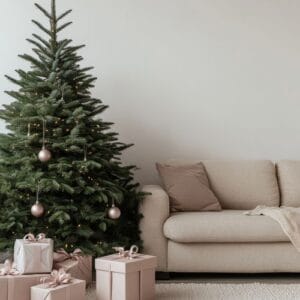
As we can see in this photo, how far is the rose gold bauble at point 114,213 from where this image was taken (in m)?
3.23

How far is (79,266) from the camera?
9.93 feet

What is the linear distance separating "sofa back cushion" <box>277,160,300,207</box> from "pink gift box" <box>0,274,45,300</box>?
227 cm

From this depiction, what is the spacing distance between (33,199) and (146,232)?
802 millimetres

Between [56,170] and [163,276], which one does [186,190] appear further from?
[56,170]

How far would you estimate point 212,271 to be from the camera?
3.32 metres

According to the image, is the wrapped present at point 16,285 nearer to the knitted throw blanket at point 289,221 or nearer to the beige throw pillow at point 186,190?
the beige throw pillow at point 186,190

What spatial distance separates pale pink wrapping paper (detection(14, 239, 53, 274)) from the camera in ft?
8.46

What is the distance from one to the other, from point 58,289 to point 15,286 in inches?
10.4

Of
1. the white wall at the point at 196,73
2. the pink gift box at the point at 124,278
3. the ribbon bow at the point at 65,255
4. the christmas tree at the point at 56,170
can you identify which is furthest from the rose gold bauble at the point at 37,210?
the white wall at the point at 196,73

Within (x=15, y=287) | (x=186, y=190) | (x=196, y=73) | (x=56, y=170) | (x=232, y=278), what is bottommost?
(x=232, y=278)

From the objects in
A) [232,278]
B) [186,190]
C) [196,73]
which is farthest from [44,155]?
→ [196,73]

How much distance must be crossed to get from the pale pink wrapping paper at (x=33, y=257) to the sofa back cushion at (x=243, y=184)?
175 centimetres

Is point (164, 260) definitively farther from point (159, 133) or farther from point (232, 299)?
point (159, 133)

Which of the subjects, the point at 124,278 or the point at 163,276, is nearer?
the point at 124,278
